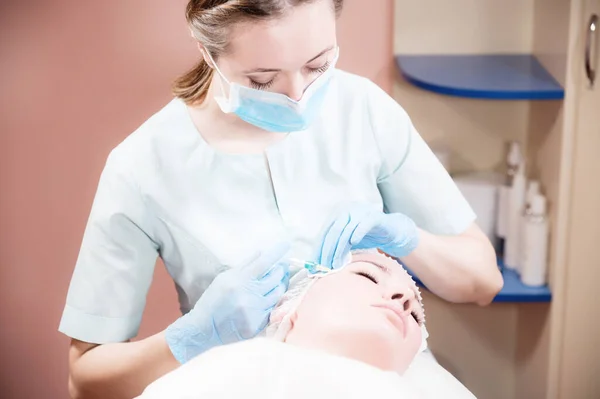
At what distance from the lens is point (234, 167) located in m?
1.51

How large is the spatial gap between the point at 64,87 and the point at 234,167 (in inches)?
23.9

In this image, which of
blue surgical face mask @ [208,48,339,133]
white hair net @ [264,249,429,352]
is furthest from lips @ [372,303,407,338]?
blue surgical face mask @ [208,48,339,133]

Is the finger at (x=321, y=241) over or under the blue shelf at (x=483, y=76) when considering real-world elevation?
under

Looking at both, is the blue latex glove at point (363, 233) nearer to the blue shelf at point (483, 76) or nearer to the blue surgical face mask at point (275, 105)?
the blue surgical face mask at point (275, 105)

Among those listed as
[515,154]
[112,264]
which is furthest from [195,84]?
[515,154]

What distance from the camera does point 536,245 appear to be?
2053mm

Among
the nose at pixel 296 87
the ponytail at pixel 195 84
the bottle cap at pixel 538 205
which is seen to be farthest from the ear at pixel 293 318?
the bottle cap at pixel 538 205

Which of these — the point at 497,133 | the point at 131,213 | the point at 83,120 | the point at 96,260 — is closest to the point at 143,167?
the point at 131,213

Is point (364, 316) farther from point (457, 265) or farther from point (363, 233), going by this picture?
point (457, 265)

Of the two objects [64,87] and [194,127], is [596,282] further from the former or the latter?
[64,87]

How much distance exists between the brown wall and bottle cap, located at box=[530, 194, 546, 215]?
0.45m

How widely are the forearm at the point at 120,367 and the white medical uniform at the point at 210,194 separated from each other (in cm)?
4

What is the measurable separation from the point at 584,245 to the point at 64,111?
4.06 feet

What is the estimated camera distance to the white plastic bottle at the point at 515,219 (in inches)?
81.9
